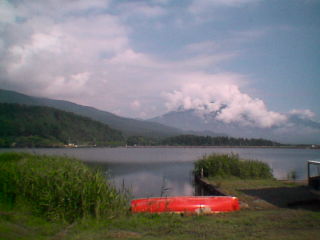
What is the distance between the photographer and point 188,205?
36.4 ft

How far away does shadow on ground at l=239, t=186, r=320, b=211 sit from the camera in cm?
1227

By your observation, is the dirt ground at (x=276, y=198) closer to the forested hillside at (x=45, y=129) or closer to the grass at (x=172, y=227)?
the grass at (x=172, y=227)

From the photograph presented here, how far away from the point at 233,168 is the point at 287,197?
10.7 meters

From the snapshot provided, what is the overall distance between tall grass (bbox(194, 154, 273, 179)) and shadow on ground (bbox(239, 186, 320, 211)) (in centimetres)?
801

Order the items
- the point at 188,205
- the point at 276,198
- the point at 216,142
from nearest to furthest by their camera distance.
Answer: the point at 188,205 < the point at 276,198 < the point at 216,142

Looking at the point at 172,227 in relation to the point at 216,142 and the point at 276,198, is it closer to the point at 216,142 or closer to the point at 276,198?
the point at 276,198

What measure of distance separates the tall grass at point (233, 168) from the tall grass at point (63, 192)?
49.5 ft

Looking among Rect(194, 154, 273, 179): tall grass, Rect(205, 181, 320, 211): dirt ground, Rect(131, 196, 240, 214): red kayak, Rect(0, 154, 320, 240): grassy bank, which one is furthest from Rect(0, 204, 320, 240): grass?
Rect(194, 154, 273, 179): tall grass

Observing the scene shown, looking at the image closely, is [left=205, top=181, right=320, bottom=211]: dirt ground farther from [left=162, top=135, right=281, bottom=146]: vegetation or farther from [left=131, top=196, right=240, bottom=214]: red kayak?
[left=162, top=135, right=281, bottom=146]: vegetation

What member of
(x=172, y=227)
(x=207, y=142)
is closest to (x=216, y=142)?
(x=207, y=142)

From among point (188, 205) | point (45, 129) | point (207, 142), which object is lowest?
point (188, 205)

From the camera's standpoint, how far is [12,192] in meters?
10.9

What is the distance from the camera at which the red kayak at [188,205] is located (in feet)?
36.1

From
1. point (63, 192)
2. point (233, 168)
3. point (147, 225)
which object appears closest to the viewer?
point (147, 225)
